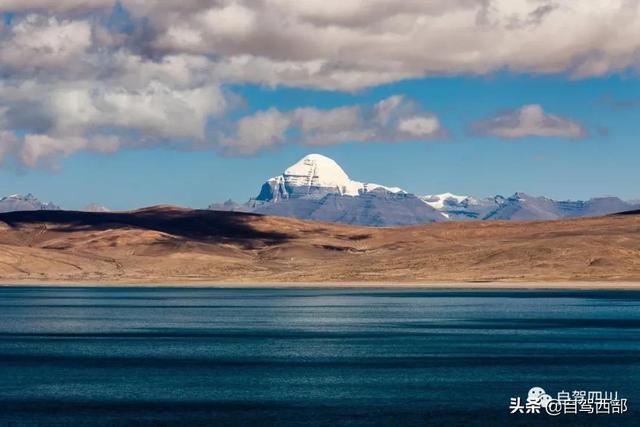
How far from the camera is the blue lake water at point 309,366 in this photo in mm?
66250

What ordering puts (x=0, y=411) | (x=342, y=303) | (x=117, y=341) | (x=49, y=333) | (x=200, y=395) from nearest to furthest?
(x=0, y=411), (x=200, y=395), (x=117, y=341), (x=49, y=333), (x=342, y=303)

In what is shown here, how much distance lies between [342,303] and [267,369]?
103m

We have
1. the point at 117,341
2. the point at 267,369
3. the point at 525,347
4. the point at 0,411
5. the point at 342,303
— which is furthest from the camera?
the point at 342,303

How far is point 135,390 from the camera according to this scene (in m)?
75.9

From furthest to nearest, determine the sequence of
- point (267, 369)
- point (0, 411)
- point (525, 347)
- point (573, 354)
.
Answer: point (525, 347), point (573, 354), point (267, 369), point (0, 411)

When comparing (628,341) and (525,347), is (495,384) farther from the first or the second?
(628,341)

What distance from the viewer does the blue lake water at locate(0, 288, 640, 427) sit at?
217 ft

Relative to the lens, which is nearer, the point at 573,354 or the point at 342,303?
the point at 573,354

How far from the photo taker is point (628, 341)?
11038cm

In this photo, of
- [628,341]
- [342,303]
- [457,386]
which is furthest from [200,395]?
[342,303]

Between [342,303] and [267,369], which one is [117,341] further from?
[342,303]

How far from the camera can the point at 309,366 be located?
294 ft

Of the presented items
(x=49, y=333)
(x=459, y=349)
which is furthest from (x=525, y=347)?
(x=49, y=333)

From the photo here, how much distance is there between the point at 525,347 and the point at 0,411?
180 ft
